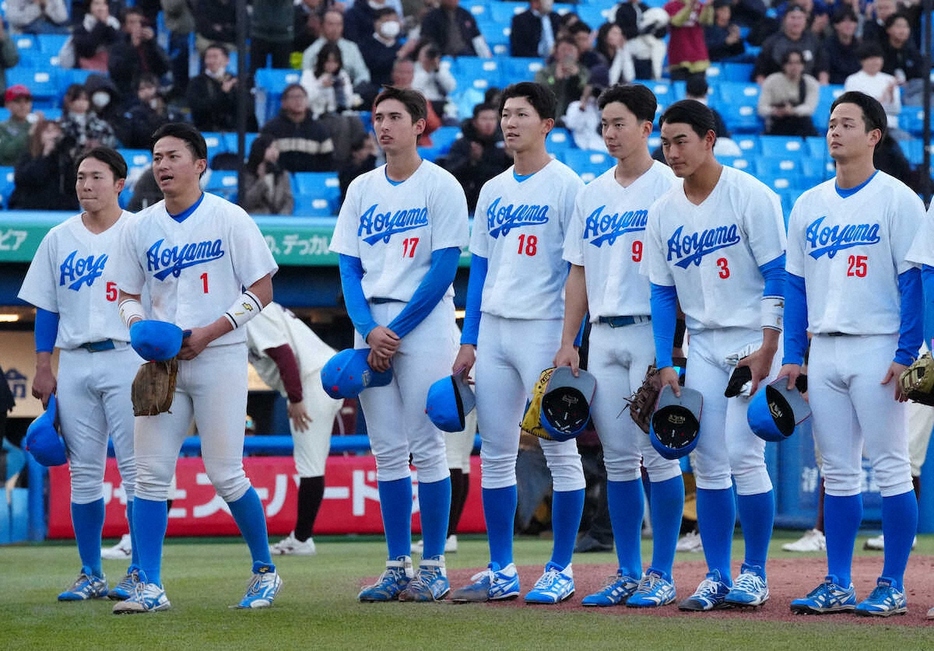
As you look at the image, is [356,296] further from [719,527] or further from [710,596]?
[710,596]

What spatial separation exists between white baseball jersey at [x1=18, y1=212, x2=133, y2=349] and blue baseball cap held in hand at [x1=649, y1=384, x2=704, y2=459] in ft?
7.54

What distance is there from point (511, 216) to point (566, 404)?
82 centimetres

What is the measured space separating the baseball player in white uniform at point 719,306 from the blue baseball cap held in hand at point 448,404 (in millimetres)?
779

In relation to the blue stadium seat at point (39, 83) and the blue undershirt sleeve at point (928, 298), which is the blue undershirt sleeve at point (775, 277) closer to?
the blue undershirt sleeve at point (928, 298)

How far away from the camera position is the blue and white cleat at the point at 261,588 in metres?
5.75

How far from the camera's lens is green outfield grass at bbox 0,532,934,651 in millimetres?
4602

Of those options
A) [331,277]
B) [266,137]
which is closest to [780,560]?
[331,277]

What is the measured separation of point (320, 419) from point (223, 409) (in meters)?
3.25

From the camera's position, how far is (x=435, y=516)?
606cm

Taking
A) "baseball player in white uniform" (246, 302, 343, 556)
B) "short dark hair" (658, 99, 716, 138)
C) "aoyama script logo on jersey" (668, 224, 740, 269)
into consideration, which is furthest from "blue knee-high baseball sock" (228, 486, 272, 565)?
"baseball player in white uniform" (246, 302, 343, 556)

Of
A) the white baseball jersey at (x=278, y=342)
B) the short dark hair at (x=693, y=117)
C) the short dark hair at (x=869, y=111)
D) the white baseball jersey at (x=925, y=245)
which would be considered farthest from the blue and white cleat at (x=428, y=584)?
the white baseball jersey at (x=278, y=342)

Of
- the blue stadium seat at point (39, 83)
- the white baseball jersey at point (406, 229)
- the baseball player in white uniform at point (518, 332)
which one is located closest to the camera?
the baseball player in white uniform at point (518, 332)

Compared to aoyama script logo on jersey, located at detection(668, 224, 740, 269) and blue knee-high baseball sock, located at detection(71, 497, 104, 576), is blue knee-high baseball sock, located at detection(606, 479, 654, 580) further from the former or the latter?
blue knee-high baseball sock, located at detection(71, 497, 104, 576)

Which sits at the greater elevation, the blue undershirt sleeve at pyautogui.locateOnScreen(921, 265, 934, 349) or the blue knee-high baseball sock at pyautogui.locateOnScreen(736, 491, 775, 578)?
the blue undershirt sleeve at pyautogui.locateOnScreen(921, 265, 934, 349)
